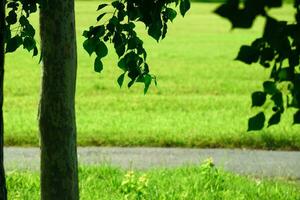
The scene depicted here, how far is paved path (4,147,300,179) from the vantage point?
8.83m

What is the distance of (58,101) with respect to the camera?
16.6ft

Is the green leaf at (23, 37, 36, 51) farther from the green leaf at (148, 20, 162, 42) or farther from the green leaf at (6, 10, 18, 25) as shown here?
the green leaf at (148, 20, 162, 42)

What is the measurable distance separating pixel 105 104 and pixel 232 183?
21.5ft

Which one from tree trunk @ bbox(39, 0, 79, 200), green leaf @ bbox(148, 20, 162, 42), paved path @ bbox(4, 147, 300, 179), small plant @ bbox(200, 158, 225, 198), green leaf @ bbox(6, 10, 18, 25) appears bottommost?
paved path @ bbox(4, 147, 300, 179)

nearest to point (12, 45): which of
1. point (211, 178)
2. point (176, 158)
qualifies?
point (211, 178)

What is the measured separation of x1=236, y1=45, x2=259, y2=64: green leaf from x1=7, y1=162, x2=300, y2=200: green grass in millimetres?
4058

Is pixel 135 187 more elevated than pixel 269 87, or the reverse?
pixel 269 87

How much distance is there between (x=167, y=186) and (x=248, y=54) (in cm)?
503

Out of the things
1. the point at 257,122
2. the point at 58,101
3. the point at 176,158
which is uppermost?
the point at 257,122

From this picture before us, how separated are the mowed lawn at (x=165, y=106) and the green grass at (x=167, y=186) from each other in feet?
7.39

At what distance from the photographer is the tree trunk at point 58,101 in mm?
4953

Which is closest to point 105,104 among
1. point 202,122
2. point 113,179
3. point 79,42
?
point 202,122

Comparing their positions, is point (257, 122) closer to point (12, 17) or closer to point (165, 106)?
point (12, 17)

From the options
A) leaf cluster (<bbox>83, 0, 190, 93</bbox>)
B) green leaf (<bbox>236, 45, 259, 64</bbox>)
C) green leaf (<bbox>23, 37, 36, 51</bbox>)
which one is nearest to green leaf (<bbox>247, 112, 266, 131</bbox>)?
green leaf (<bbox>236, 45, 259, 64</bbox>)
